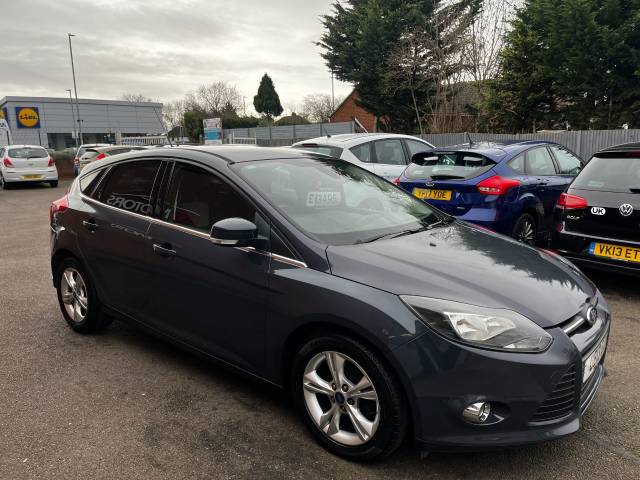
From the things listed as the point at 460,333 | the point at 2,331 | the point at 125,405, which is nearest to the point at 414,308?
the point at 460,333

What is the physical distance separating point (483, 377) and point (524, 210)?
4.41 meters

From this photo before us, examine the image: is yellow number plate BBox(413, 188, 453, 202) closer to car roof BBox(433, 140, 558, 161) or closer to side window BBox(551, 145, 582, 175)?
car roof BBox(433, 140, 558, 161)

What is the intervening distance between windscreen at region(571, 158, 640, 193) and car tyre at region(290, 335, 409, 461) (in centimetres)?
368

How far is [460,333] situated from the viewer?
7.39 ft

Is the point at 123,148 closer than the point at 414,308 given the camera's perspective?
No

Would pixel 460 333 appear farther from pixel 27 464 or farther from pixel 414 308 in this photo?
pixel 27 464

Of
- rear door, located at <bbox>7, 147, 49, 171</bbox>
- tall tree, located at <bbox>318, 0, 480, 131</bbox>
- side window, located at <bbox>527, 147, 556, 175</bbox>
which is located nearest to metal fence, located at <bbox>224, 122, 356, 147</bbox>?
tall tree, located at <bbox>318, 0, 480, 131</bbox>

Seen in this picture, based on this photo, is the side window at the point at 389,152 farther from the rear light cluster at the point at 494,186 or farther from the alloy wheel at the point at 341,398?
the alloy wheel at the point at 341,398

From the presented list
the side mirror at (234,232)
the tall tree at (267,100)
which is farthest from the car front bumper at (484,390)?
the tall tree at (267,100)

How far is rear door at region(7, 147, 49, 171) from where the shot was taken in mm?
18594

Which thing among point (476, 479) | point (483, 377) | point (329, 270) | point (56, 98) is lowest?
point (476, 479)

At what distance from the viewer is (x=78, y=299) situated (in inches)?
168

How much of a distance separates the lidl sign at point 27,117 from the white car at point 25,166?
118 ft

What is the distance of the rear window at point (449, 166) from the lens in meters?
6.07
